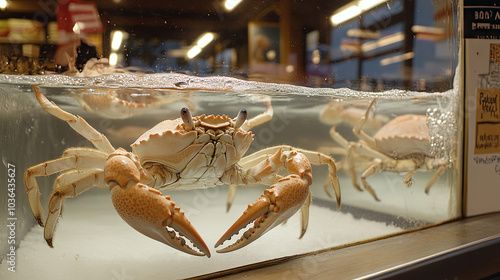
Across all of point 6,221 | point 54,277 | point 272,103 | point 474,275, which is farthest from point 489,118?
point 6,221

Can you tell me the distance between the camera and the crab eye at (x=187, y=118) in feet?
5.80

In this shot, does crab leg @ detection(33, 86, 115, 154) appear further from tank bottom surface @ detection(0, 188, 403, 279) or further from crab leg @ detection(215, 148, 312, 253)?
crab leg @ detection(215, 148, 312, 253)

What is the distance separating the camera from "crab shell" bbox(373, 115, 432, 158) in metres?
2.82

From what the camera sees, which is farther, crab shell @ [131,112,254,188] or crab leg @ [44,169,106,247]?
crab shell @ [131,112,254,188]

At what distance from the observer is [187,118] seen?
179cm

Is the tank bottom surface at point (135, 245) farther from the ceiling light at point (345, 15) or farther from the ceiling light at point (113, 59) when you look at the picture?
the ceiling light at point (345, 15)

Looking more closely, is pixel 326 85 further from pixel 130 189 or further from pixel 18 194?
pixel 18 194

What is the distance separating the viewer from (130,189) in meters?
1.34

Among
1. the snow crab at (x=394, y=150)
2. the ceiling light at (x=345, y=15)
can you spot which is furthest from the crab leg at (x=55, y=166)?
the snow crab at (x=394, y=150)

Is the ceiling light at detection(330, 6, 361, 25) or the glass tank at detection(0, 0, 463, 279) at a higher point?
the ceiling light at detection(330, 6, 361, 25)

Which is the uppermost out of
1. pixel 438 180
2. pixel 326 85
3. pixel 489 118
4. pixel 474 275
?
pixel 326 85

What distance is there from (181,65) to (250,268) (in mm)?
992

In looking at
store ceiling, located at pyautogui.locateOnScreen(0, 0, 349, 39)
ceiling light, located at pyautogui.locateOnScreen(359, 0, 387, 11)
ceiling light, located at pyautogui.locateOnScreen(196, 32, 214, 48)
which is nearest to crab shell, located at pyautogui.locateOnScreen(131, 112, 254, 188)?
ceiling light, located at pyautogui.locateOnScreen(196, 32, 214, 48)

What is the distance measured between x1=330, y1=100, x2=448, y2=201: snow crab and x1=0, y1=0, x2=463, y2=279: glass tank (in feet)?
0.06
